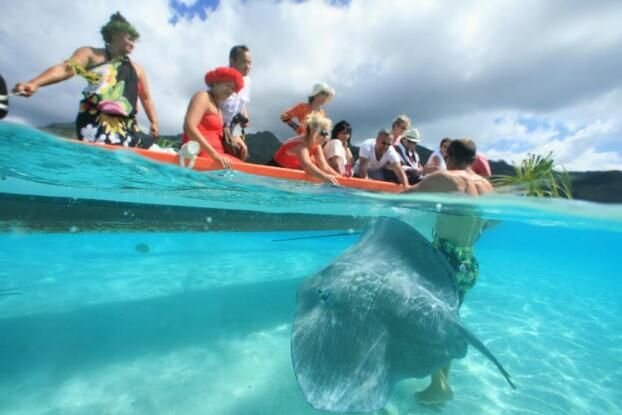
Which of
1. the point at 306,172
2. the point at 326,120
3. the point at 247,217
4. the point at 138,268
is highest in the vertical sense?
the point at 326,120

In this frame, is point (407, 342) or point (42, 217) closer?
point (407, 342)

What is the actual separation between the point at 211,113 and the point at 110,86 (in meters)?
1.45

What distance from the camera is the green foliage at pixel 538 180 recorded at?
841 cm

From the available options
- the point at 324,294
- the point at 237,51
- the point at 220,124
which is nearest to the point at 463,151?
the point at 324,294

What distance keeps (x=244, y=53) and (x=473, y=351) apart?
708 cm

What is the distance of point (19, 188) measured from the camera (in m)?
10.0

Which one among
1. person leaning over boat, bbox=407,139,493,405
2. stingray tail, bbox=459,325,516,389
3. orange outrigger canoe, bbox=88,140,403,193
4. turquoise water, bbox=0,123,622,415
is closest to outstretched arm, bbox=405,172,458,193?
person leaning over boat, bbox=407,139,493,405

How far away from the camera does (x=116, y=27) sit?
4.58 meters

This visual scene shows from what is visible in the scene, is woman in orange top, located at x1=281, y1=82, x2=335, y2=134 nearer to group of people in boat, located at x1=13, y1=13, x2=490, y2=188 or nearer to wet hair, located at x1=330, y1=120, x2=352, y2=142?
group of people in boat, located at x1=13, y1=13, x2=490, y2=188

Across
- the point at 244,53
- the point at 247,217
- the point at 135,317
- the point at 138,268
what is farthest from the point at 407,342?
the point at 247,217

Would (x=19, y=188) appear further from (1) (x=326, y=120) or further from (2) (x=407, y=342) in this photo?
(2) (x=407, y=342)

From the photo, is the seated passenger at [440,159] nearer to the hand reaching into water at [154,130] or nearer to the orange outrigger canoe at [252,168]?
the orange outrigger canoe at [252,168]

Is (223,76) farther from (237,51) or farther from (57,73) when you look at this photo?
(57,73)

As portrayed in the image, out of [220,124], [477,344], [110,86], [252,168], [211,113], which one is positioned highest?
[110,86]
